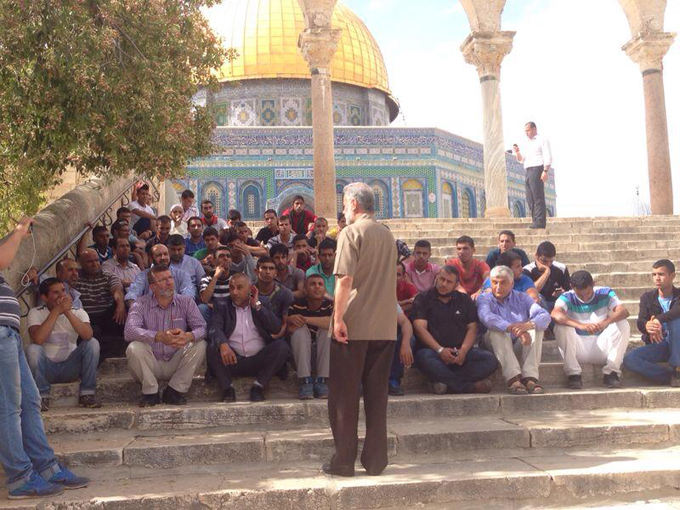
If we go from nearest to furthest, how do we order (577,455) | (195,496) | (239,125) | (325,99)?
(195,496) < (577,455) < (325,99) < (239,125)

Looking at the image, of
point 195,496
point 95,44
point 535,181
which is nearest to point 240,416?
point 195,496

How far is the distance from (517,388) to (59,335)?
350 centimetres

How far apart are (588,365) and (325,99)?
817cm

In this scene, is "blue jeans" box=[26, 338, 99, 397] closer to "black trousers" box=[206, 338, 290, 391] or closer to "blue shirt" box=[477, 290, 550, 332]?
"black trousers" box=[206, 338, 290, 391]

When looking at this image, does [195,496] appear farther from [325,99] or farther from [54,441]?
[325,99]

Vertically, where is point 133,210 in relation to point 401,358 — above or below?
above

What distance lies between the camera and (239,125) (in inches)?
1118

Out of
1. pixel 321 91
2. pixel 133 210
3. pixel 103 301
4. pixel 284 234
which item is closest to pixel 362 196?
pixel 103 301

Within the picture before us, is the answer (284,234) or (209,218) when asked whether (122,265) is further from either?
(209,218)

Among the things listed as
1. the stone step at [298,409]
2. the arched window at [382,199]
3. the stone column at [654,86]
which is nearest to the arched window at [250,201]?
the arched window at [382,199]

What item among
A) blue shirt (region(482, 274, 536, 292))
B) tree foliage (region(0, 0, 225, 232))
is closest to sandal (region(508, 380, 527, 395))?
blue shirt (region(482, 274, 536, 292))

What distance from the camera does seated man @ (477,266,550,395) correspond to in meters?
5.41

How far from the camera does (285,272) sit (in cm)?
665

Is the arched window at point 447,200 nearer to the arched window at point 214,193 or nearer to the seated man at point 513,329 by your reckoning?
the arched window at point 214,193
